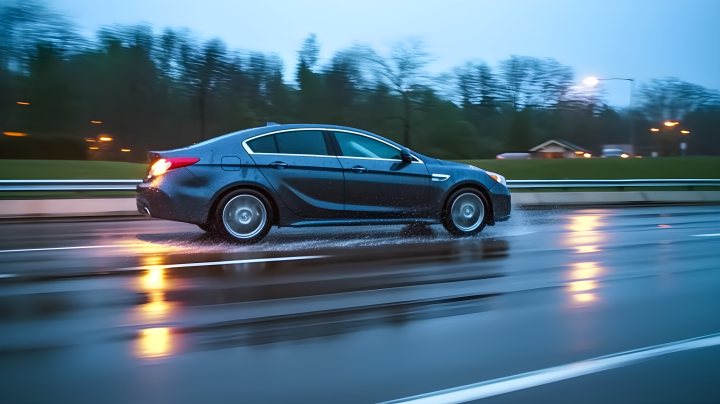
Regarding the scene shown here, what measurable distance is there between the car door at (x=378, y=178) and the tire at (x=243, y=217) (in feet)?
3.47

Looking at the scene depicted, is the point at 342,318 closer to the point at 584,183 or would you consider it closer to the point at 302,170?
the point at 302,170

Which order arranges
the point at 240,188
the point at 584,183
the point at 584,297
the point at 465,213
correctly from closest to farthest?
the point at 584,297 → the point at 240,188 → the point at 465,213 → the point at 584,183

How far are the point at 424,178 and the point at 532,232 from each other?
207cm

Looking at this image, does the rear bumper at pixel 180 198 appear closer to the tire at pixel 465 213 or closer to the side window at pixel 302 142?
the side window at pixel 302 142

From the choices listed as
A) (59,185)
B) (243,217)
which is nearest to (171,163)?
(243,217)

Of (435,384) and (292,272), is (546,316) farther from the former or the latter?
(292,272)

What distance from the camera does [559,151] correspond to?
62.8m

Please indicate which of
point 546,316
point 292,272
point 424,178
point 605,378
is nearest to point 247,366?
point 605,378

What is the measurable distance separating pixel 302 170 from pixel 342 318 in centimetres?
368

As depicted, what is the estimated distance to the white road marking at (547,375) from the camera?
3.04 m

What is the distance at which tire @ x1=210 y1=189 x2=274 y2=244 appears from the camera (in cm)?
761

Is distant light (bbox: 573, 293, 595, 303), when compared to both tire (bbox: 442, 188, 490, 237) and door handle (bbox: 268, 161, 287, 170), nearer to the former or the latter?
tire (bbox: 442, 188, 490, 237)

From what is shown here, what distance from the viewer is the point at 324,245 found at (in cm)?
788

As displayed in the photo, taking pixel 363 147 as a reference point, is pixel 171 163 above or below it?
below
